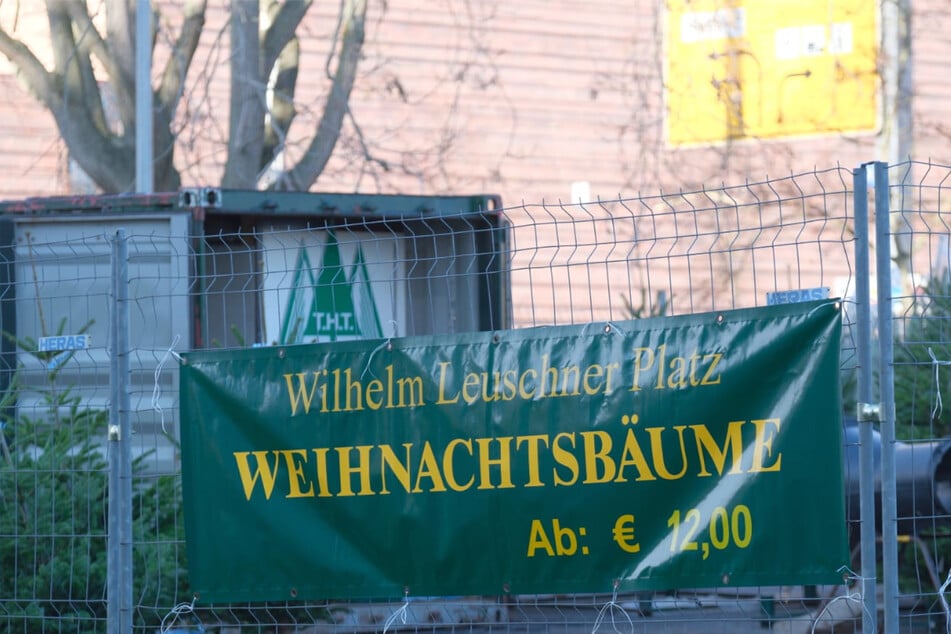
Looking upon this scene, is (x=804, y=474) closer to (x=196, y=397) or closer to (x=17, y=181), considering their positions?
(x=196, y=397)

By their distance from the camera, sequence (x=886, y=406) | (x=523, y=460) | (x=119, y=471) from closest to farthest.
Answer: (x=886, y=406), (x=523, y=460), (x=119, y=471)

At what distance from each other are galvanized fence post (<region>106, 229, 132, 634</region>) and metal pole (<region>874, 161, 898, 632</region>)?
2.89 metres

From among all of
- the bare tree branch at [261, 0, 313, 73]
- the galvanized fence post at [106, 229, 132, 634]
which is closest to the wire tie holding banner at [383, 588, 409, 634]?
the galvanized fence post at [106, 229, 132, 634]

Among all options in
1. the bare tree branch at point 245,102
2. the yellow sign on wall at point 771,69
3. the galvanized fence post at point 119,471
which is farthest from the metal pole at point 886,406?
the bare tree branch at point 245,102

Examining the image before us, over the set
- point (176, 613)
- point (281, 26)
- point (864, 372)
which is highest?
point (281, 26)

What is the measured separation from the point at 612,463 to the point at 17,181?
1490cm

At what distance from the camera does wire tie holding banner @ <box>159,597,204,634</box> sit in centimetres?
512

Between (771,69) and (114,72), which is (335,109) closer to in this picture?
(114,72)

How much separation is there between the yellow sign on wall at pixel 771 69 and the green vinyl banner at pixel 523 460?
7687mm

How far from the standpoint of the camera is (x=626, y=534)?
445 centimetres

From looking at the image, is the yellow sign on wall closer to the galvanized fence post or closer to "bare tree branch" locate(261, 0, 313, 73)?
"bare tree branch" locate(261, 0, 313, 73)

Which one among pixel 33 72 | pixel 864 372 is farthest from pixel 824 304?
pixel 33 72

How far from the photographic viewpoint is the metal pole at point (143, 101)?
38.1 feet

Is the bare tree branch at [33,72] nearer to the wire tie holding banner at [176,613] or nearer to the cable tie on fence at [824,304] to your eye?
the wire tie holding banner at [176,613]
